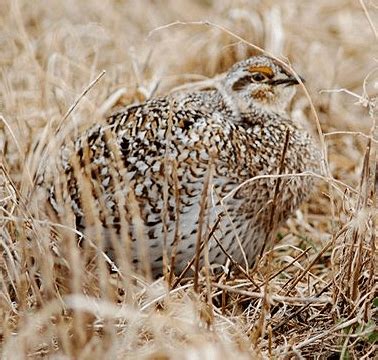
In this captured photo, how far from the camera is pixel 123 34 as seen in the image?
616cm

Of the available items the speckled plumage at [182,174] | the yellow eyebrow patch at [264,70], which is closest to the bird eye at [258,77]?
the yellow eyebrow patch at [264,70]

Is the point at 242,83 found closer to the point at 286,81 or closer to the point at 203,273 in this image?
the point at 286,81

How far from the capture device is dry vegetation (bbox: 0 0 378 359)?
2741mm

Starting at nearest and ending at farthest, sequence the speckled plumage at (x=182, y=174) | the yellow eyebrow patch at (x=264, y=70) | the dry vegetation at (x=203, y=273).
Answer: the dry vegetation at (x=203, y=273), the speckled plumage at (x=182, y=174), the yellow eyebrow patch at (x=264, y=70)

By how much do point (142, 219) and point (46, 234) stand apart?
1.84 feet

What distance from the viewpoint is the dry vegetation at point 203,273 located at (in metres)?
2.74

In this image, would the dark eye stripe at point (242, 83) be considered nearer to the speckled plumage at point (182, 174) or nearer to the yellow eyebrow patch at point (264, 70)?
the yellow eyebrow patch at point (264, 70)

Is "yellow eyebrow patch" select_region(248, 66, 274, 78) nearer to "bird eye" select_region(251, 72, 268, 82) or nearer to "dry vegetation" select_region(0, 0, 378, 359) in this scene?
"bird eye" select_region(251, 72, 268, 82)

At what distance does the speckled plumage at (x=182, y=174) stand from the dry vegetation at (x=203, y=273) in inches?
5.0

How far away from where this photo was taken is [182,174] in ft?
11.8

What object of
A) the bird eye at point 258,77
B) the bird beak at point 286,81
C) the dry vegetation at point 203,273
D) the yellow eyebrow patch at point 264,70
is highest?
the yellow eyebrow patch at point 264,70

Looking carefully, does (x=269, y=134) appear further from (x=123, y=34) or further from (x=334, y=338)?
(x=123, y=34)

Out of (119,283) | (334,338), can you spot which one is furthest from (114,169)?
(334,338)

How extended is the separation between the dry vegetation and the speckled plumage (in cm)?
13
